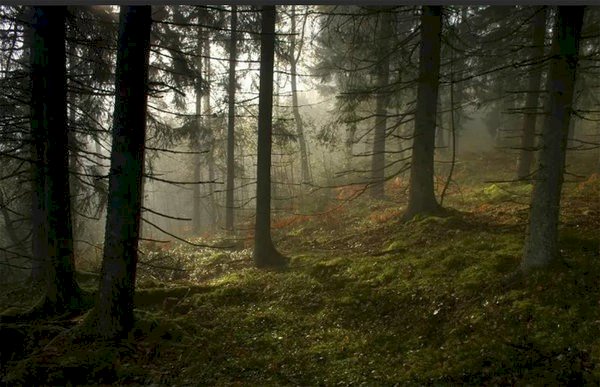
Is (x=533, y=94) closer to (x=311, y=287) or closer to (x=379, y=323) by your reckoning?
(x=311, y=287)

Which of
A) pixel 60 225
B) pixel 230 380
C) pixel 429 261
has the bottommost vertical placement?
pixel 230 380

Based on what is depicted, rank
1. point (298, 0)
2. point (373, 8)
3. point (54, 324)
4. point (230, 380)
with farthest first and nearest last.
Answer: point (373, 8)
point (54, 324)
point (230, 380)
point (298, 0)

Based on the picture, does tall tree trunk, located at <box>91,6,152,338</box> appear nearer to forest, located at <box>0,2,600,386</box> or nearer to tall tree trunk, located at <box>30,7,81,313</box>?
forest, located at <box>0,2,600,386</box>

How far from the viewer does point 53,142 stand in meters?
6.74

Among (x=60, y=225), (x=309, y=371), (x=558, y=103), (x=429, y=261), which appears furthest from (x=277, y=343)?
(x=558, y=103)

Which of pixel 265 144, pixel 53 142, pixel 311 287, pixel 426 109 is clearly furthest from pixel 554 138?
pixel 53 142

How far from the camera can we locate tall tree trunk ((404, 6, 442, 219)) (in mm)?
Answer: 10219

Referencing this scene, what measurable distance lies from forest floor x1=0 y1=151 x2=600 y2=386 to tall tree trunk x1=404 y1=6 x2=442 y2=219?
3.03ft

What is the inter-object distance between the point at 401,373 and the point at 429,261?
10.4 feet

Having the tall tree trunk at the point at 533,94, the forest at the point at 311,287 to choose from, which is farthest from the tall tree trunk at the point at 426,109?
the tall tree trunk at the point at 533,94

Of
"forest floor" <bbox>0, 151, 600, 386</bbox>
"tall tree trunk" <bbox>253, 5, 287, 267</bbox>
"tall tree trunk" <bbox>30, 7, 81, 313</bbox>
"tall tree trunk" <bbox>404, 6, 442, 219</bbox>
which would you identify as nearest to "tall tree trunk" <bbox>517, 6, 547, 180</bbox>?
"tall tree trunk" <bbox>404, 6, 442, 219</bbox>

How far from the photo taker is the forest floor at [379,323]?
17.5ft

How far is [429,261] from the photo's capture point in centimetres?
812

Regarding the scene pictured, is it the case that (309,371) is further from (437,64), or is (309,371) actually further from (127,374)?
(437,64)
